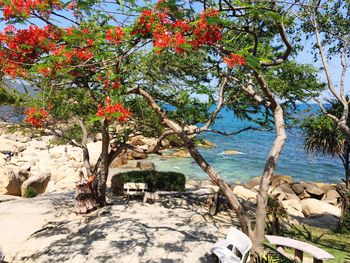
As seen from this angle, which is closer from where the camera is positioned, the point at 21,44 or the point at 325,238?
the point at 21,44

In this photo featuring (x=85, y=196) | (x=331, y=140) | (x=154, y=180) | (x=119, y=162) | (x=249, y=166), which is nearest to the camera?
(x=85, y=196)

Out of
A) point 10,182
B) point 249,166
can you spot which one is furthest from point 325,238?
point 249,166

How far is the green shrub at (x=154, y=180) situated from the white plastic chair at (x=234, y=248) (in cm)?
948

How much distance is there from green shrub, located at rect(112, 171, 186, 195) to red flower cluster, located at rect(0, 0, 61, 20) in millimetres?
9723

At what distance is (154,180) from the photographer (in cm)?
1680

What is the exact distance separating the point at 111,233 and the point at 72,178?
50.4 ft

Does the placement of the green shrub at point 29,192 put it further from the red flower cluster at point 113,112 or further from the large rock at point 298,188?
the large rock at point 298,188

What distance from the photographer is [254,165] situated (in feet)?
132

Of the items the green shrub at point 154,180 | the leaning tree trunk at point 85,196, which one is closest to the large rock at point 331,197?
the green shrub at point 154,180

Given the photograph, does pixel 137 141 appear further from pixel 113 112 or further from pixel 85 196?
pixel 113 112

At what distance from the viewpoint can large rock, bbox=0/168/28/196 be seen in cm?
1734

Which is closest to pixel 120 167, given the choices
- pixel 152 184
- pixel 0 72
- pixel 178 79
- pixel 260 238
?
pixel 152 184

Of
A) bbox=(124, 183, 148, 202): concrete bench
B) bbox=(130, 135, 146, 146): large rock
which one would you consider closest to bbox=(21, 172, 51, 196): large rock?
bbox=(124, 183, 148, 202): concrete bench

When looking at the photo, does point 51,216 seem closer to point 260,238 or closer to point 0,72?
point 0,72
